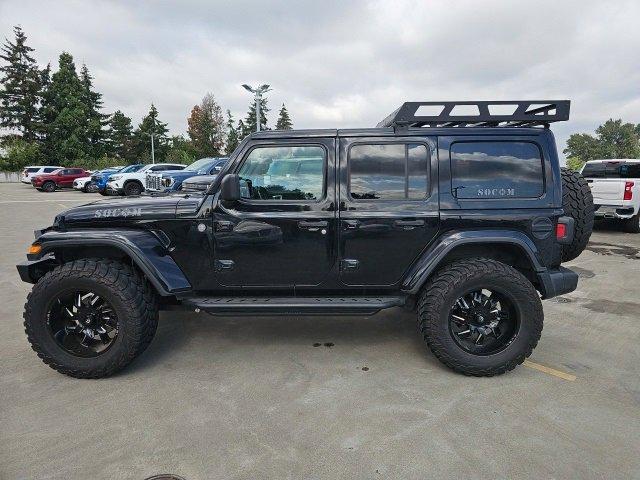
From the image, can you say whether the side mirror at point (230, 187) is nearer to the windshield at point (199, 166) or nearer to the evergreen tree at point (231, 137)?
the windshield at point (199, 166)

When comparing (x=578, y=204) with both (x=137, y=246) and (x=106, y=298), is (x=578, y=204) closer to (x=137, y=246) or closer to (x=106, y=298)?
(x=137, y=246)

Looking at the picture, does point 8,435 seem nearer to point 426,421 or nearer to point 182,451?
point 182,451

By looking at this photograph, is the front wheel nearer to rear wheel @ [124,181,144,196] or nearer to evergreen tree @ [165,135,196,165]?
rear wheel @ [124,181,144,196]

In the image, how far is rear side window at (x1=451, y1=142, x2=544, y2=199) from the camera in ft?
10.5

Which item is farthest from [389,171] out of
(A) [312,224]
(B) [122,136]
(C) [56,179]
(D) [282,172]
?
(B) [122,136]

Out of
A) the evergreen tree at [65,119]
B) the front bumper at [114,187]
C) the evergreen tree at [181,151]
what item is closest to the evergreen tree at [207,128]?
the evergreen tree at [181,151]

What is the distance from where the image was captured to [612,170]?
→ 388 inches

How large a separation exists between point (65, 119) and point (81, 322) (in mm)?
51193

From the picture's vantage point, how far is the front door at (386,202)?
319cm

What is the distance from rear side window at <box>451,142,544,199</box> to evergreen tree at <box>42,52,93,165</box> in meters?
49.4

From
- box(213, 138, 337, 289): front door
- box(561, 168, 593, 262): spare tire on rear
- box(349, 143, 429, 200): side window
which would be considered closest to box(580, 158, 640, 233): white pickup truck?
box(561, 168, 593, 262): spare tire on rear

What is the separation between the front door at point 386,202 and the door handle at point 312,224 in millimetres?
147

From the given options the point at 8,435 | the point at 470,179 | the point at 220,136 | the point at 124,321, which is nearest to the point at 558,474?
the point at 470,179

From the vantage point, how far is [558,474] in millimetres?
2115
